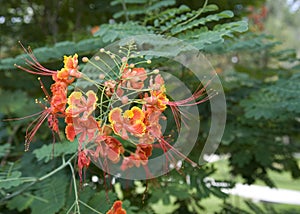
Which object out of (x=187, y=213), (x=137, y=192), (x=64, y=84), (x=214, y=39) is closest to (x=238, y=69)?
(x=187, y=213)

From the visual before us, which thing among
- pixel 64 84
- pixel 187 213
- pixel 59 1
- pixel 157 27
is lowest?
pixel 187 213

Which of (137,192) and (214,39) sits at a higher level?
(214,39)

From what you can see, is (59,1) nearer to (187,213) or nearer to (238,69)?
(238,69)

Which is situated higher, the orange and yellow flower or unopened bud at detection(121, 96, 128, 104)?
unopened bud at detection(121, 96, 128, 104)

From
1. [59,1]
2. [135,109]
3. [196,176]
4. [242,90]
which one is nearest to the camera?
[135,109]

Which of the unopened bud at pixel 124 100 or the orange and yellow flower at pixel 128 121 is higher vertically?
the unopened bud at pixel 124 100

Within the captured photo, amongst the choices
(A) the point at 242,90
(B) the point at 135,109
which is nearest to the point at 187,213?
(A) the point at 242,90

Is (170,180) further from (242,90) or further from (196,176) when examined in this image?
(242,90)

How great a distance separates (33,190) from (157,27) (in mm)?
1106

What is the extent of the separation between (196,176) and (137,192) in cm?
38

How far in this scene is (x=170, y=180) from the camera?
102 inches

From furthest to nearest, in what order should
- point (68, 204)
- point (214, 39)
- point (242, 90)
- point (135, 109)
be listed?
point (242, 90), point (68, 204), point (214, 39), point (135, 109)

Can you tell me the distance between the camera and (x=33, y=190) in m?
2.46

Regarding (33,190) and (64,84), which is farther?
(33,190)
